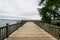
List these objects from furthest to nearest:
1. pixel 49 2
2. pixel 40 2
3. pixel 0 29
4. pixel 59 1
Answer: pixel 40 2 < pixel 49 2 < pixel 59 1 < pixel 0 29

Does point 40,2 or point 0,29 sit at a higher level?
point 40,2

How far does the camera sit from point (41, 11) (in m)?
43.4

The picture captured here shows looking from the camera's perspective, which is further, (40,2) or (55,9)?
(40,2)

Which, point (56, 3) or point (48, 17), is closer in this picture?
point (56, 3)

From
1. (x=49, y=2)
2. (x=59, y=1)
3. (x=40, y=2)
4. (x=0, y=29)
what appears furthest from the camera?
(x=40, y=2)

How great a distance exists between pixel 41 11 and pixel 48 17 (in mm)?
2174

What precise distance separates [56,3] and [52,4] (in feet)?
5.52

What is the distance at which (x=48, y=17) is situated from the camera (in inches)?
1710

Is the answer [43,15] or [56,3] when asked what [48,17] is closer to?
[43,15]

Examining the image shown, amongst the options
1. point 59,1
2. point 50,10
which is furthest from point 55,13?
point 59,1

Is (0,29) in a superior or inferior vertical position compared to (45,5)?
inferior

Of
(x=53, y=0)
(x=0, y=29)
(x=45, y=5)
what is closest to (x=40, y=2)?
(x=45, y=5)

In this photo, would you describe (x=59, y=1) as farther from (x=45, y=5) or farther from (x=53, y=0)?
(x=45, y=5)

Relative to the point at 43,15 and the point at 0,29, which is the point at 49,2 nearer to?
the point at 43,15
